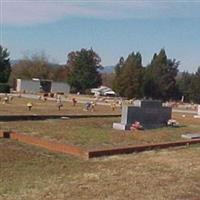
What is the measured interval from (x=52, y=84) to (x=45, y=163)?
7308 centimetres

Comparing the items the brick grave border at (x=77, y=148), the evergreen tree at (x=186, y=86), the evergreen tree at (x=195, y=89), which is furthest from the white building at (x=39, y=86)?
the brick grave border at (x=77, y=148)

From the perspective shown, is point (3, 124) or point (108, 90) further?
point (108, 90)

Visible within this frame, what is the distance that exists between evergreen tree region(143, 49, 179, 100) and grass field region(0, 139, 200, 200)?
229 feet

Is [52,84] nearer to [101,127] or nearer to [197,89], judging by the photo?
[197,89]

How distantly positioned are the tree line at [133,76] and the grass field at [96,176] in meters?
66.1

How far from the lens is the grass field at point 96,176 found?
8281mm

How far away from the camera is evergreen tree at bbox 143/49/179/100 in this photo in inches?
3300

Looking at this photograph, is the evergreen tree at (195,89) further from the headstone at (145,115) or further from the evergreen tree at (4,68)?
the headstone at (145,115)

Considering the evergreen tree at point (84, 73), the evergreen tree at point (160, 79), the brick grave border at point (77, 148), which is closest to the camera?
the brick grave border at point (77, 148)

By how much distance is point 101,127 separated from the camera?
69.7 feet

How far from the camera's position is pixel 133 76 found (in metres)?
79.8

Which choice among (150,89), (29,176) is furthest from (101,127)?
(150,89)

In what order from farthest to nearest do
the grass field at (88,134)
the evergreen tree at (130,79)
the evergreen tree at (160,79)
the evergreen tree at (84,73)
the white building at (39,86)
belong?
the evergreen tree at (84,73) → the evergreen tree at (160,79) → the evergreen tree at (130,79) → the white building at (39,86) → the grass field at (88,134)

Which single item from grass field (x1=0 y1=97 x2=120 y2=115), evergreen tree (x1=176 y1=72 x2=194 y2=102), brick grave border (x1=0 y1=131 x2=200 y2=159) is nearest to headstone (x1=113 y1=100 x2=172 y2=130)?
brick grave border (x1=0 y1=131 x2=200 y2=159)
